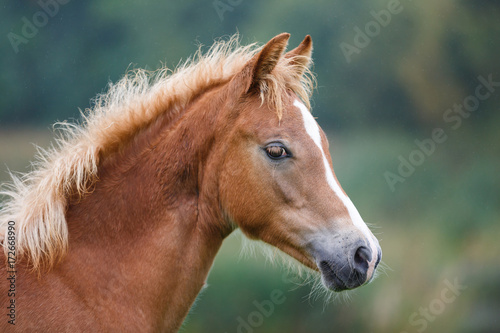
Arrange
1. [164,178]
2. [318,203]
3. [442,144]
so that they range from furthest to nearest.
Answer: [442,144], [164,178], [318,203]

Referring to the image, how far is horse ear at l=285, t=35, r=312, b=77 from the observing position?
230 centimetres

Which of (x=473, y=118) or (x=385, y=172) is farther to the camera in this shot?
(x=473, y=118)

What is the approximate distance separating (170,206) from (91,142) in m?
0.48

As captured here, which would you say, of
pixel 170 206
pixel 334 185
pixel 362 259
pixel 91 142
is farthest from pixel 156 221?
pixel 362 259

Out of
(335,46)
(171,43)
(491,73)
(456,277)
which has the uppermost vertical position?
(171,43)

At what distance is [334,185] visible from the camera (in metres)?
1.91

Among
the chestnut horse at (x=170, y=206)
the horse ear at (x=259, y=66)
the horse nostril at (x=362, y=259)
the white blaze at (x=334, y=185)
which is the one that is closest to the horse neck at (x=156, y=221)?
the chestnut horse at (x=170, y=206)

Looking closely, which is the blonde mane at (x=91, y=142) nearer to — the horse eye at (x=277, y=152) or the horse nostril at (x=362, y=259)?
the horse eye at (x=277, y=152)

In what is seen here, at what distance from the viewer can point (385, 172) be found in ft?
17.5

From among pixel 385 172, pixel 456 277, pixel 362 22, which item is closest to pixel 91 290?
pixel 385 172

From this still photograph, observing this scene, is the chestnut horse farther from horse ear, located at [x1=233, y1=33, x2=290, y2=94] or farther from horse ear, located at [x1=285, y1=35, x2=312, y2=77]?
horse ear, located at [x1=285, y1=35, x2=312, y2=77]

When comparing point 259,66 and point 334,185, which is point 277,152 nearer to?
point 334,185

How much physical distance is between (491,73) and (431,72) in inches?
33.6

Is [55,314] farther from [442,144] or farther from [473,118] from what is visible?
[473,118]
